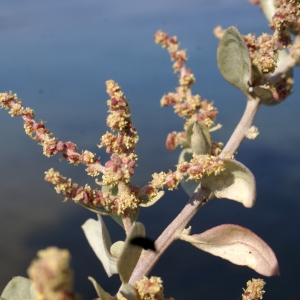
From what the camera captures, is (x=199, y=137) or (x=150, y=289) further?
(x=199, y=137)

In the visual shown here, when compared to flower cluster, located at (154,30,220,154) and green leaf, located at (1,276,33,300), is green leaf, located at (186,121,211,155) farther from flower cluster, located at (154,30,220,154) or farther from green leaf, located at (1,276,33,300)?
green leaf, located at (1,276,33,300)

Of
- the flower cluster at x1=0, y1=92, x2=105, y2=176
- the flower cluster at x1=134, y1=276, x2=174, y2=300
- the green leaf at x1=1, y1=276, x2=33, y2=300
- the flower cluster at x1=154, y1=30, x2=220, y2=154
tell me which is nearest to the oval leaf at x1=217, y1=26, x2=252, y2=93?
the flower cluster at x1=154, y1=30, x2=220, y2=154

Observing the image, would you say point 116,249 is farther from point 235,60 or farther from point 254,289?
point 235,60

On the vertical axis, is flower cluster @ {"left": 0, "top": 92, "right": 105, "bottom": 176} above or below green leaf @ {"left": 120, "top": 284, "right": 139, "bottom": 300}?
above

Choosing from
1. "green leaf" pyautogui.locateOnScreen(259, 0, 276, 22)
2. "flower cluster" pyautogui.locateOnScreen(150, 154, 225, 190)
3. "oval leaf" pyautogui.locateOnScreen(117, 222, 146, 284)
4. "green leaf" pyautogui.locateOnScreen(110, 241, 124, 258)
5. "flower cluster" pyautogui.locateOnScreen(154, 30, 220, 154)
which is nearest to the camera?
"oval leaf" pyautogui.locateOnScreen(117, 222, 146, 284)

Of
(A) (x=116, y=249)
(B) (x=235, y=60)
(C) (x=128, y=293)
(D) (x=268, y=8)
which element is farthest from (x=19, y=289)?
(D) (x=268, y=8)

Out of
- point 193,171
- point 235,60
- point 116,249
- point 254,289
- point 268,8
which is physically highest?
point 268,8

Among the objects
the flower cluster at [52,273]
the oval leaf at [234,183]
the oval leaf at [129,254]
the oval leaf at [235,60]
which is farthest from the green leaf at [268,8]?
the flower cluster at [52,273]
